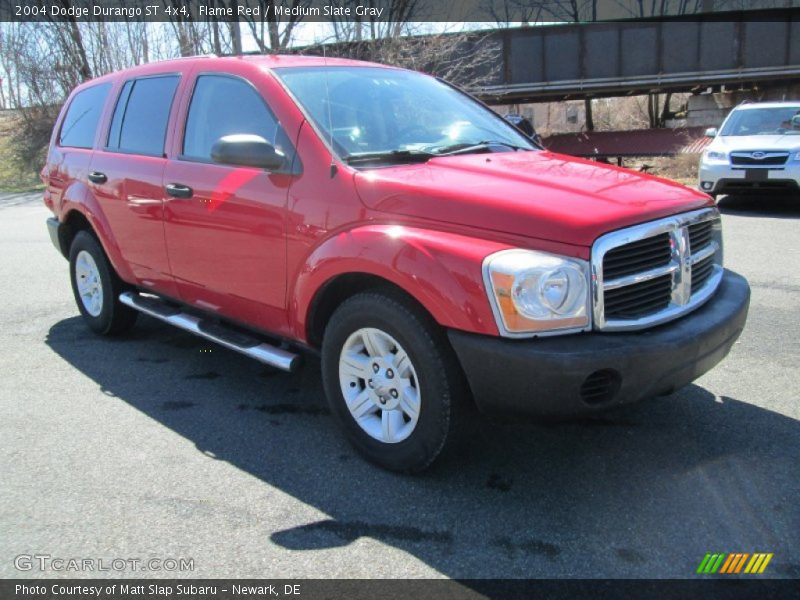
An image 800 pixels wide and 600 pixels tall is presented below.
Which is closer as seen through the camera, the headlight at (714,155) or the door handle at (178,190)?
the door handle at (178,190)

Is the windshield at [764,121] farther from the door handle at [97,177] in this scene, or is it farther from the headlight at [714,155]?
the door handle at [97,177]

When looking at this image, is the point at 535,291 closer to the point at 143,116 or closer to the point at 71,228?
the point at 143,116

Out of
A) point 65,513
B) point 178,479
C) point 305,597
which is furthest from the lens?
point 178,479

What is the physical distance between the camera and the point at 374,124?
3721 millimetres

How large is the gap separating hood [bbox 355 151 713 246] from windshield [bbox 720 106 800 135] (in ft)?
29.4

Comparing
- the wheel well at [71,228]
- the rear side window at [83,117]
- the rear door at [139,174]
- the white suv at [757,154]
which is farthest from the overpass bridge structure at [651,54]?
the rear door at [139,174]

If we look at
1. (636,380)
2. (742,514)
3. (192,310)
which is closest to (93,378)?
(192,310)

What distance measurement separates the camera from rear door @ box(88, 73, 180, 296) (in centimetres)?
440

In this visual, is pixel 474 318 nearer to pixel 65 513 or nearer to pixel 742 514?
pixel 742 514

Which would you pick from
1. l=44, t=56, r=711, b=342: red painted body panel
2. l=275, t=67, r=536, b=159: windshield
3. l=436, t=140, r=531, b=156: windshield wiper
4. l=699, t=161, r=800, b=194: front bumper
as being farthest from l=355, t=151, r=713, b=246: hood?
l=699, t=161, r=800, b=194: front bumper

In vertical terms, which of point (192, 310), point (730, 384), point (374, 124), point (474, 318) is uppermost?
point (374, 124)

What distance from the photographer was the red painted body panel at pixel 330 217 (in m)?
2.78

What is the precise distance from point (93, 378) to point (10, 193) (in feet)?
58.0

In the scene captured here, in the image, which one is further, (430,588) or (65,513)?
(65,513)
